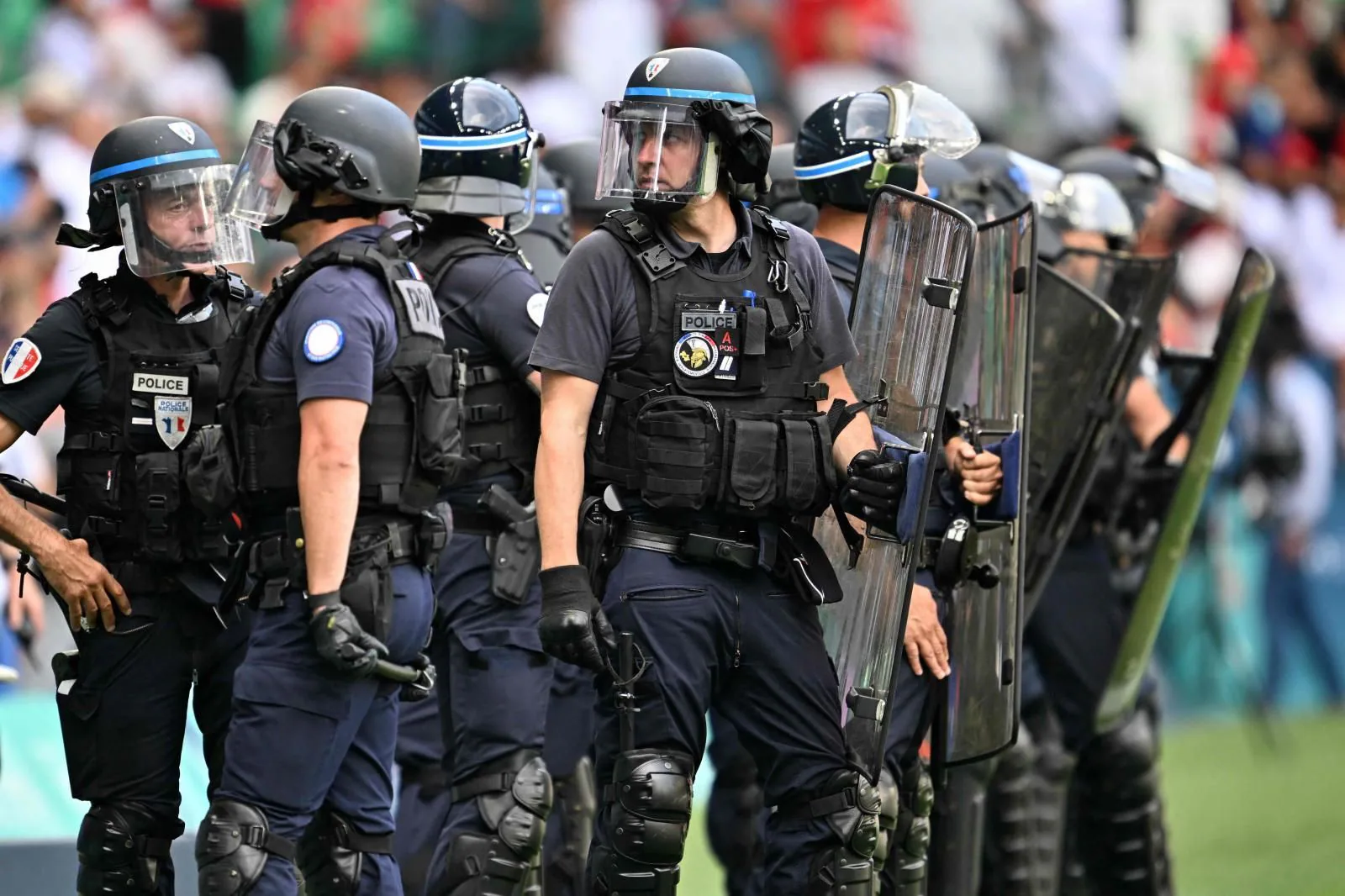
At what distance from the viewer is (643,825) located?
16.7 ft

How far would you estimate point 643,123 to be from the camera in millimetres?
5324

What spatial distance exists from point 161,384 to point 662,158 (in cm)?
139

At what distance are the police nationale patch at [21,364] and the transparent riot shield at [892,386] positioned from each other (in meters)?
2.07

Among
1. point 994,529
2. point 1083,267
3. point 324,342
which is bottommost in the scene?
point 994,529

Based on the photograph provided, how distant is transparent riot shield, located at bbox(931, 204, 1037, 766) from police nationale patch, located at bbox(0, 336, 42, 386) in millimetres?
2389

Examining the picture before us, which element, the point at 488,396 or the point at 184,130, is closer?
the point at 184,130

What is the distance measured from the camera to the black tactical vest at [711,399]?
5.16 metres

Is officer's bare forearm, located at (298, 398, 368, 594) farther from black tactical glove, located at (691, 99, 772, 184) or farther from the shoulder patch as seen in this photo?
the shoulder patch

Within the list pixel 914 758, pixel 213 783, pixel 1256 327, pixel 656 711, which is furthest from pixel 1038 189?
pixel 213 783

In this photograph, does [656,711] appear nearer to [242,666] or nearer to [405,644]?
[405,644]

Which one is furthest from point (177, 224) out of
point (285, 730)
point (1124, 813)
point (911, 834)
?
point (1124, 813)

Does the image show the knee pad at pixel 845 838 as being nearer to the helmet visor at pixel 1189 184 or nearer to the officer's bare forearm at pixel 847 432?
the officer's bare forearm at pixel 847 432

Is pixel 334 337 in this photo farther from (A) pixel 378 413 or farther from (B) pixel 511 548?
(B) pixel 511 548

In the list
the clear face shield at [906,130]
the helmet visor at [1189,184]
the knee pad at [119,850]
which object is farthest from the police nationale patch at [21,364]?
the helmet visor at [1189,184]
